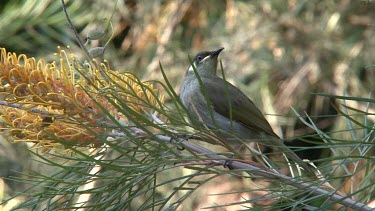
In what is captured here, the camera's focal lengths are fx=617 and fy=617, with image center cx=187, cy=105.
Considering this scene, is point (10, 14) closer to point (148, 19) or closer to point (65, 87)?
point (148, 19)

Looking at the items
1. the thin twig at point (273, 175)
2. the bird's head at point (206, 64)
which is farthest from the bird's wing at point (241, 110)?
the thin twig at point (273, 175)

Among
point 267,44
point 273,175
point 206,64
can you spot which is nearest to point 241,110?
point 206,64

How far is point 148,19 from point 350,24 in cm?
134

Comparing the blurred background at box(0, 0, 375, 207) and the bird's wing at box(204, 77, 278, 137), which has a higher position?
the blurred background at box(0, 0, 375, 207)

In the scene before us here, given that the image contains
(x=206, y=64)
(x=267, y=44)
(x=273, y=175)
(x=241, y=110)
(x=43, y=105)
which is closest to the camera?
(x=273, y=175)

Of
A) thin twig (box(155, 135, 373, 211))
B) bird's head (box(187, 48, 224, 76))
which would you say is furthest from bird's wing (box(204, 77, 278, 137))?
thin twig (box(155, 135, 373, 211))

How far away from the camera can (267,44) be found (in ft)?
13.4

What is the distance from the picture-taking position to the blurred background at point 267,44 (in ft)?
12.7

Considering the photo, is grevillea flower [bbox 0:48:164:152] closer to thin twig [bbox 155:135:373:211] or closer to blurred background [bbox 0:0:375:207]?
thin twig [bbox 155:135:373:211]

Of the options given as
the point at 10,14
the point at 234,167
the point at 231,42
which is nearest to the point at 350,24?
the point at 231,42

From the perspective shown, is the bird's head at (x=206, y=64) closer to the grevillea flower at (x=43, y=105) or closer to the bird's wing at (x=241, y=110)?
the bird's wing at (x=241, y=110)

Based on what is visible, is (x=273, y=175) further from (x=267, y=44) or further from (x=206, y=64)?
(x=267, y=44)

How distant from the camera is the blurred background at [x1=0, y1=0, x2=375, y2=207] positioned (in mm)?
3881

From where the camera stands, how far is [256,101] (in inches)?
154
